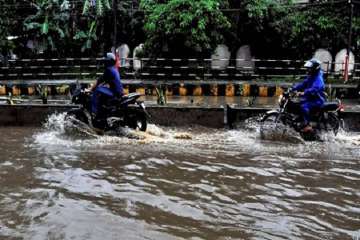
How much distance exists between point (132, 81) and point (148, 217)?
14.5 m

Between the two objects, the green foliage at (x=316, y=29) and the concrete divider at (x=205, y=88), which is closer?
the concrete divider at (x=205, y=88)

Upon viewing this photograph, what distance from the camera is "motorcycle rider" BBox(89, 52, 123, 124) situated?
10.7 meters

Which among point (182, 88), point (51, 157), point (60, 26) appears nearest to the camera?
point (51, 157)

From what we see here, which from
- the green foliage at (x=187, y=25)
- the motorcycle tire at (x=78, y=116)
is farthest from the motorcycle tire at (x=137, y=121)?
the green foliage at (x=187, y=25)

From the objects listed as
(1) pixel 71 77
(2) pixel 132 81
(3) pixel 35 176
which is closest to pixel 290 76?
(2) pixel 132 81

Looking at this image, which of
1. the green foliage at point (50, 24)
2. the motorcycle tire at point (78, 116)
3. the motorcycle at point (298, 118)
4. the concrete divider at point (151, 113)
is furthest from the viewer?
the green foliage at point (50, 24)

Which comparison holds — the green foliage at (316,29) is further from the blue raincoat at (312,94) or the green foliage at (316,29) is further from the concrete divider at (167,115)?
the blue raincoat at (312,94)

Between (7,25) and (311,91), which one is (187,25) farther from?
(311,91)

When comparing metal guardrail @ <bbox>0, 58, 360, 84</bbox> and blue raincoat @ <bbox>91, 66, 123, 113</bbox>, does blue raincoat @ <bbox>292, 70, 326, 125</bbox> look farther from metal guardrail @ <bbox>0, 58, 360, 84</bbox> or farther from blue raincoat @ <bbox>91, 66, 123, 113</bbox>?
metal guardrail @ <bbox>0, 58, 360, 84</bbox>

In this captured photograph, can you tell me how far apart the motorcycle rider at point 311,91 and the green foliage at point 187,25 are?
956cm

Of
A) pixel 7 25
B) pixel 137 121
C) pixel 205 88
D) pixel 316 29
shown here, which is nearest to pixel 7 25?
pixel 7 25

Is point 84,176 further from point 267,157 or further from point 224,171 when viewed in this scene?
point 267,157

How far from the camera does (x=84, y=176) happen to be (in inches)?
315

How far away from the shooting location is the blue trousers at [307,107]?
10.9 m
